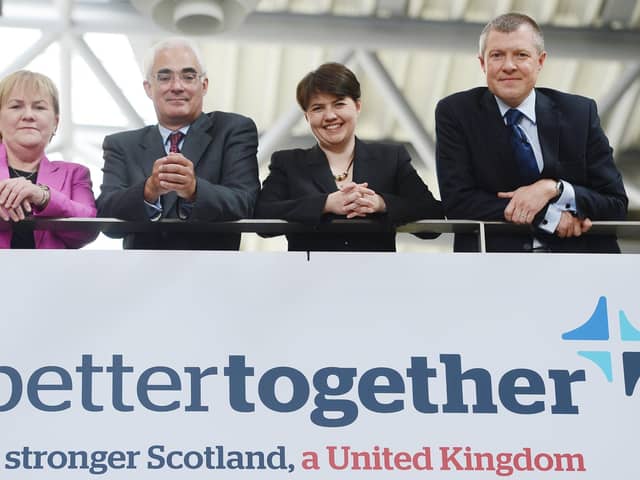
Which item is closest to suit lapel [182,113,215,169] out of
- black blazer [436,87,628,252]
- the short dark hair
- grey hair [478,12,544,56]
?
the short dark hair

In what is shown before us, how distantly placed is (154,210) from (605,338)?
175 cm

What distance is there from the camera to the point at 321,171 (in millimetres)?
5117

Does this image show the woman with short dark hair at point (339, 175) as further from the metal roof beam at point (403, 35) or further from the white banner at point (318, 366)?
the metal roof beam at point (403, 35)

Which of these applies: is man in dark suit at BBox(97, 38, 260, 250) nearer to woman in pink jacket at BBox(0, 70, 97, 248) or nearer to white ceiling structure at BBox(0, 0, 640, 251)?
woman in pink jacket at BBox(0, 70, 97, 248)

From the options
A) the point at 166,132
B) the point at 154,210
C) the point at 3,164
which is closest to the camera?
the point at 154,210

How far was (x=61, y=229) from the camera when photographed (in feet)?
16.0

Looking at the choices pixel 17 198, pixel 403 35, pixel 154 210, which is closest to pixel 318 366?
pixel 154 210

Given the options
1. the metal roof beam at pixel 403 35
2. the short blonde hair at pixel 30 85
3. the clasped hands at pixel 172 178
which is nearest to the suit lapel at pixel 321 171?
the clasped hands at pixel 172 178

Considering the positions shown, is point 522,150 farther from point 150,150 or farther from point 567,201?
point 150,150

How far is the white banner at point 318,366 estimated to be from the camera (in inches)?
179

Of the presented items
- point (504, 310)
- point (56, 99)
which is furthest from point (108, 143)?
point (504, 310)

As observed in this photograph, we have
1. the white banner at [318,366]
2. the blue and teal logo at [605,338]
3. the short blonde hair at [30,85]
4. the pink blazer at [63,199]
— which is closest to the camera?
the white banner at [318,366]

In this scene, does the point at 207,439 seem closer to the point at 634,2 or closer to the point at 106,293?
the point at 106,293

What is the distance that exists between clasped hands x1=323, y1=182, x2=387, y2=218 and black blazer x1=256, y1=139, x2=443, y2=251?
0.03 meters
